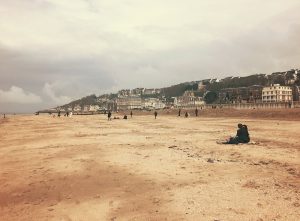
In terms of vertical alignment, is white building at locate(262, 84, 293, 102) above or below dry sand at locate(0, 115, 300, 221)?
above

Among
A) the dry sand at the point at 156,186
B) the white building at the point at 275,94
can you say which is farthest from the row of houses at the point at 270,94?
the dry sand at the point at 156,186

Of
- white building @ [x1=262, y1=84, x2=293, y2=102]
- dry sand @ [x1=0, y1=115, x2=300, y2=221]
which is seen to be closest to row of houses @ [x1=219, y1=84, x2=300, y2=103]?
white building @ [x1=262, y1=84, x2=293, y2=102]

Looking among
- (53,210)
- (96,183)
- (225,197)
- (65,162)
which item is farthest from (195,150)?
(53,210)

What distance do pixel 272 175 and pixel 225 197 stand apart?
3.52 m

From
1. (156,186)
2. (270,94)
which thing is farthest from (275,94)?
(156,186)

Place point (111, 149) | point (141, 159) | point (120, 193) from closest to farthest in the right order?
point (120, 193), point (141, 159), point (111, 149)

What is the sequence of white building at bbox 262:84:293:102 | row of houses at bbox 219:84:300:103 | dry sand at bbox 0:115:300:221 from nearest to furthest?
dry sand at bbox 0:115:300:221 < white building at bbox 262:84:293:102 < row of houses at bbox 219:84:300:103

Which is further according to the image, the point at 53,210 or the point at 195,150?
the point at 195,150

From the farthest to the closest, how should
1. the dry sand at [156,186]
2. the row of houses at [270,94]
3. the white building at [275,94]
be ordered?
the row of houses at [270,94] < the white building at [275,94] < the dry sand at [156,186]

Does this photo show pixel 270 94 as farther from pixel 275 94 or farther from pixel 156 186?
pixel 156 186

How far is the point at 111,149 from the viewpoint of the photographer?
2297 cm

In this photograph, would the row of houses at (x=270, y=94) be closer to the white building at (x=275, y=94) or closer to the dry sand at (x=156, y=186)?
the white building at (x=275, y=94)

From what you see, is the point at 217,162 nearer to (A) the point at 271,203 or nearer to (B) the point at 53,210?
(A) the point at 271,203

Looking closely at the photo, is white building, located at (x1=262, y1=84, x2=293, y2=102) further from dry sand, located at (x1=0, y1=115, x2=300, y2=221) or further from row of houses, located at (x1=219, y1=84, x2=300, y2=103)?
dry sand, located at (x1=0, y1=115, x2=300, y2=221)
